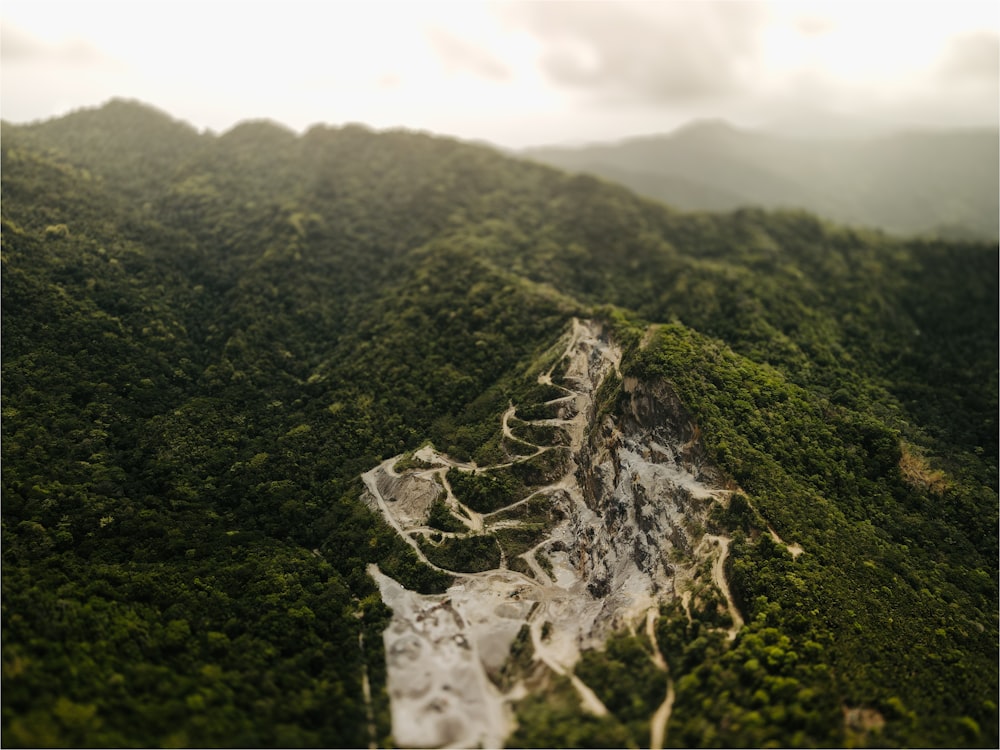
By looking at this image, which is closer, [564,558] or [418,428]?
[564,558]

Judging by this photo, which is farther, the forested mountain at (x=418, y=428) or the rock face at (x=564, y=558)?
the rock face at (x=564, y=558)

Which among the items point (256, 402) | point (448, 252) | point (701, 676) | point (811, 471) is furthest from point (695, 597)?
point (448, 252)

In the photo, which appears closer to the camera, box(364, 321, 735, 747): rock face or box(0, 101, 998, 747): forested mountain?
box(0, 101, 998, 747): forested mountain

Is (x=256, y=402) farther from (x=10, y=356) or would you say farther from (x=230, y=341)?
(x=10, y=356)
